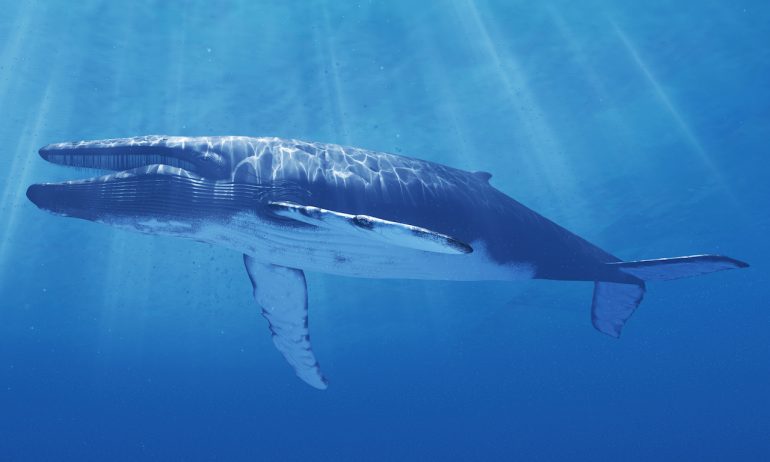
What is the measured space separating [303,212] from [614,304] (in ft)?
18.5

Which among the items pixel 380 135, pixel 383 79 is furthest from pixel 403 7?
pixel 380 135

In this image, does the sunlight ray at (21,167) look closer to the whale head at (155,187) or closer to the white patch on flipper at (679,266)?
the whale head at (155,187)

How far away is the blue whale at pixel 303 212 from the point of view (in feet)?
15.7

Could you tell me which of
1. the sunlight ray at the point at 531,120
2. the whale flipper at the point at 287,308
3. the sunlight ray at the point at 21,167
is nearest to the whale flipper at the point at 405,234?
the whale flipper at the point at 287,308

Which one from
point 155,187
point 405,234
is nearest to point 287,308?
point 155,187

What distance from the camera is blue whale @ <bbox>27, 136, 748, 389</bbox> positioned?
188 inches

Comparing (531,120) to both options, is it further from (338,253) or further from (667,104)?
(338,253)

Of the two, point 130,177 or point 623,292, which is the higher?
point 130,177

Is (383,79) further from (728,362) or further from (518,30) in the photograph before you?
(728,362)

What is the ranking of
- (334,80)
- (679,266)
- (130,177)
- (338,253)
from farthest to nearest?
(334,80), (679,266), (338,253), (130,177)

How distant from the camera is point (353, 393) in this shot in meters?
76.9

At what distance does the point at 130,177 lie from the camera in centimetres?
482

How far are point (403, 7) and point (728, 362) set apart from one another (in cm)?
8775

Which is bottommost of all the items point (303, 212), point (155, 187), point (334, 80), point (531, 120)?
point (303, 212)
